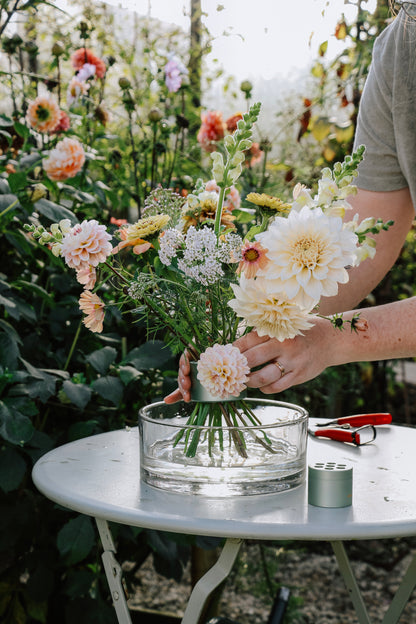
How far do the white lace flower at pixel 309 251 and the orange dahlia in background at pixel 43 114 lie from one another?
1.17 meters

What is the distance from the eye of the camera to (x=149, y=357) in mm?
1519

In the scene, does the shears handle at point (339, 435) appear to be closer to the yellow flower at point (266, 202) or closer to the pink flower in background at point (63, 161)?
the yellow flower at point (266, 202)

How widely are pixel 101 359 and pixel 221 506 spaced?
66 cm

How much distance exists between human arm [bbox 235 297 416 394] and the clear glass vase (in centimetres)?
7

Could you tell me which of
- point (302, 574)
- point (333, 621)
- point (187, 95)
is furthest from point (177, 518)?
point (187, 95)

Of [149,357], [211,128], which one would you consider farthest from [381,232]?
[211,128]

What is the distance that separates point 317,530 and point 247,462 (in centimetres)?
16

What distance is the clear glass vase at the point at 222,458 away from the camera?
3.00ft

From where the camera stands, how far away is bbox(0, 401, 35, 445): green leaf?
1263 millimetres

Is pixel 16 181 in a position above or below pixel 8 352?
above

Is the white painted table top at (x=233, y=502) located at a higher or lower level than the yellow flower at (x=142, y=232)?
lower

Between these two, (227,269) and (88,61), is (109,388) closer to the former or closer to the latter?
(227,269)

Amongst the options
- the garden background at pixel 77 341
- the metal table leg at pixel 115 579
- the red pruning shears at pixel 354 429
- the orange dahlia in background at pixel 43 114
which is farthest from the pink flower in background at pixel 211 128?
the metal table leg at pixel 115 579

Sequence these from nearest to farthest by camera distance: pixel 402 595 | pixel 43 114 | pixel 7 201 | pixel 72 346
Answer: pixel 402 595
pixel 7 201
pixel 72 346
pixel 43 114
